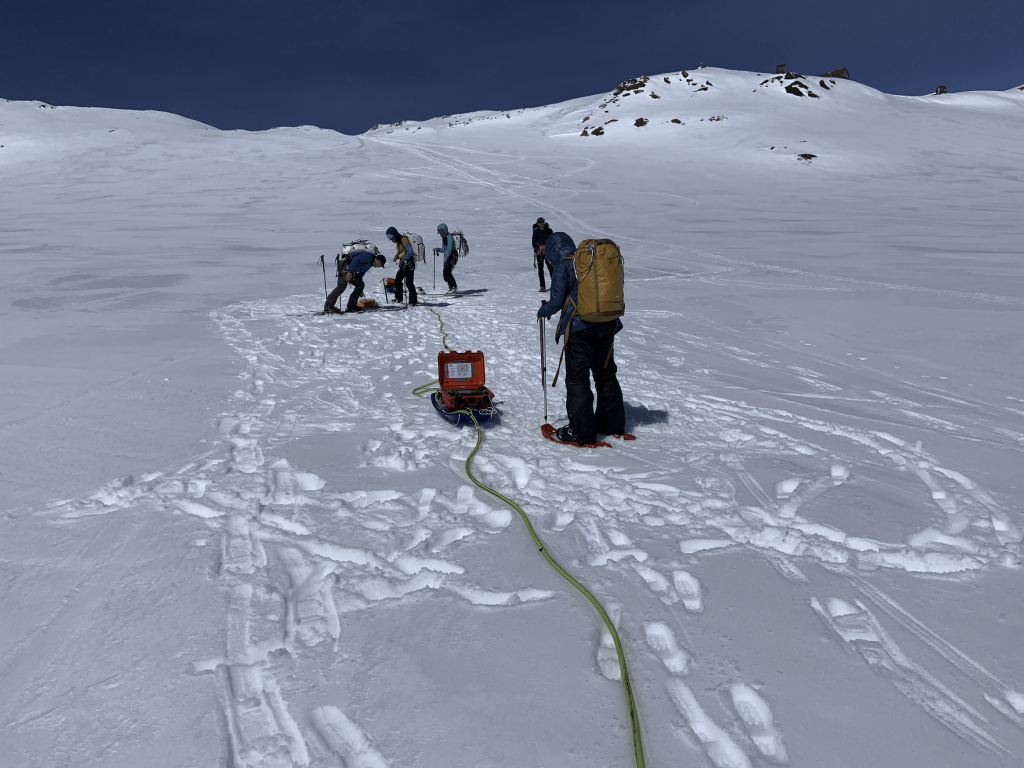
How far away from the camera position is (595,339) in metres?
5.01

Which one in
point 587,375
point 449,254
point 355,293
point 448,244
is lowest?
point 355,293

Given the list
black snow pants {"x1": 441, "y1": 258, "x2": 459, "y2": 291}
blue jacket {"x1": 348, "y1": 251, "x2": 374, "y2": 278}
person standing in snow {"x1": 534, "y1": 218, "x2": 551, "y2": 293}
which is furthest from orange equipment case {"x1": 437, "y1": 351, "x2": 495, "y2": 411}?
black snow pants {"x1": 441, "y1": 258, "x2": 459, "y2": 291}

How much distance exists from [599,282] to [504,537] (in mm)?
2105

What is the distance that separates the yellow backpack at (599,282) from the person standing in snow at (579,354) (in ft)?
0.30

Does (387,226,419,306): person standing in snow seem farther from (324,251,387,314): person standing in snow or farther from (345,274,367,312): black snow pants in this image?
(345,274,367,312): black snow pants

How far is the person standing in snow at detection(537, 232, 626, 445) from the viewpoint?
4.94 meters

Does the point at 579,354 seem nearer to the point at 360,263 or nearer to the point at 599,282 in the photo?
the point at 599,282

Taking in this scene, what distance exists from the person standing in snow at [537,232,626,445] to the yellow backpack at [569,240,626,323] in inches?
3.6

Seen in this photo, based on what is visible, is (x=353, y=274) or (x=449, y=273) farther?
(x=449, y=273)

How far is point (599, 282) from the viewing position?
4754 millimetres

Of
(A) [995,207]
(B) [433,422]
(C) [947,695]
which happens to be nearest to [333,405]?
(B) [433,422]

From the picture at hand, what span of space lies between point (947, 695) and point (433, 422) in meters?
4.04

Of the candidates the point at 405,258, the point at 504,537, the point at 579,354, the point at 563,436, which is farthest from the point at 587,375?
the point at 405,258

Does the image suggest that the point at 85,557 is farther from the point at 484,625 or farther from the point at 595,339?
the point at 595,339
